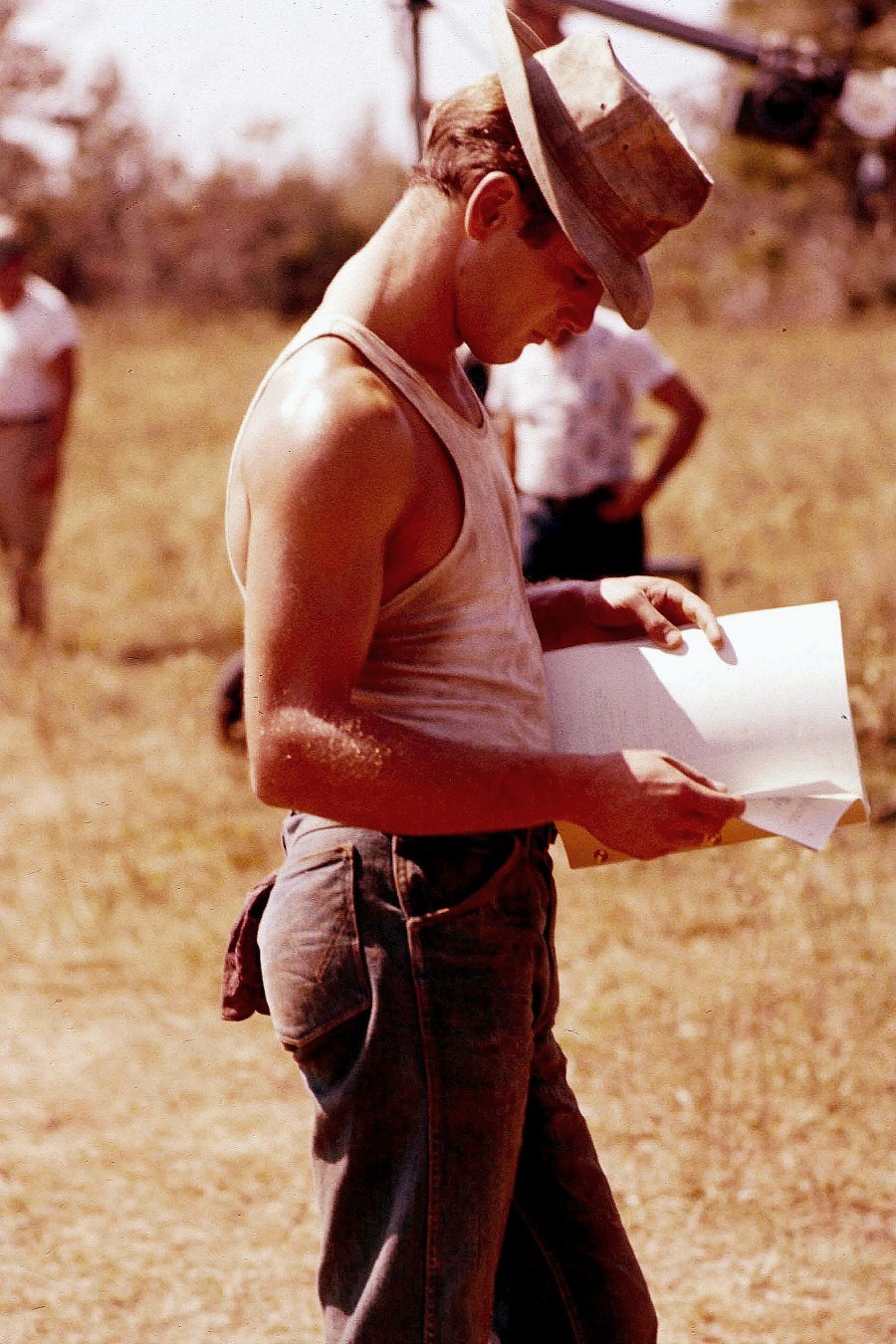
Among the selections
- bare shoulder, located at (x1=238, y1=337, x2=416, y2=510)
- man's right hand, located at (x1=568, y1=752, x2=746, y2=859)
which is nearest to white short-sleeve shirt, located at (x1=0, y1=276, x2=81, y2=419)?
bare shoulder, located at (x1=238, y1=337, x2=416, y2=510)

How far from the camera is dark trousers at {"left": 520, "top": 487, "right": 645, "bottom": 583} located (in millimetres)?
5062

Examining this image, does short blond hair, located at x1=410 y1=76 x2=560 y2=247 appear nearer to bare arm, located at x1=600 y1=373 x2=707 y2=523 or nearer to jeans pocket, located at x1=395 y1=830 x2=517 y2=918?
jeans pocket, located at x1=395 y1=830 x2=517 y2=918

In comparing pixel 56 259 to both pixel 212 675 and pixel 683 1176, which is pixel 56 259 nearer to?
pixel 212 675

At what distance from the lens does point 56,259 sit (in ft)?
94.6

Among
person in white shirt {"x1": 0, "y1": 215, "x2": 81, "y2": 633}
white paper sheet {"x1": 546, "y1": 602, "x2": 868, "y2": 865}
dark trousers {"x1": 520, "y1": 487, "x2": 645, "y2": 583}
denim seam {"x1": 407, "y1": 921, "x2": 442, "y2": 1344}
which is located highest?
white paper sheet {"x1": 546, "y1": 602, "x2": 868, "y2": 865}

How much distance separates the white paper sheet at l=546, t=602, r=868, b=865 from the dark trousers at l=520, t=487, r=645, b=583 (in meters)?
3.07

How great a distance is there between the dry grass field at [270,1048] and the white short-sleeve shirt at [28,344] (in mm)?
1158

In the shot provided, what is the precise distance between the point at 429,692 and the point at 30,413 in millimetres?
6547

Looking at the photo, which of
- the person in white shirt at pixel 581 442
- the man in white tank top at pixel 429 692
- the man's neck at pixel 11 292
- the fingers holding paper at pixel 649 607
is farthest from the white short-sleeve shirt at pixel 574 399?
the man's neck at pixel 11 292

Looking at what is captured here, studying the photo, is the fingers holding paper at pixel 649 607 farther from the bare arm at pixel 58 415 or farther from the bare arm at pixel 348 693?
the bare arm at pixel 58 415

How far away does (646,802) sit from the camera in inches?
68.6

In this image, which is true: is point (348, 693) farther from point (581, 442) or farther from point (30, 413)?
point (30, 413)

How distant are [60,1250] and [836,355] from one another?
16745mm

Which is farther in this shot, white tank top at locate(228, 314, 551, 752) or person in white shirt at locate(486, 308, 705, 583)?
person in white shirt at locate(486, 308, 705, 583)
